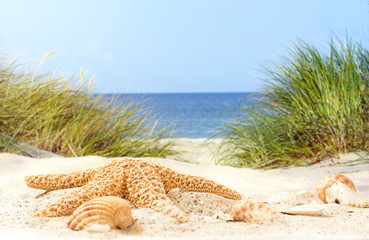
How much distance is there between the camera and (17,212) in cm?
231

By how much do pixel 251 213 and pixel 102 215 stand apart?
75 centimetres

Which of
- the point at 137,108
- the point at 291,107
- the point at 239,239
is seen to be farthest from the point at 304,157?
the point at 239,239

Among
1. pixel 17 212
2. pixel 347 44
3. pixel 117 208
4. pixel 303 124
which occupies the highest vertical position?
pixel 347 44

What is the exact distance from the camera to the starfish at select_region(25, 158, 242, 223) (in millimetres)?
2051

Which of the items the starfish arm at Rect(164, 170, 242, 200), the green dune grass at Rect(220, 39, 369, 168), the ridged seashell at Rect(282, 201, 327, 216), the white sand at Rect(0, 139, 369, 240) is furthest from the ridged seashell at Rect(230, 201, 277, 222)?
the green dune grass at Rect(220, 39, 369, 168)

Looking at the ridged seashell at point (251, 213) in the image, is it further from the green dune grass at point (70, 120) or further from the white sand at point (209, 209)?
the green dune grass at point (70, 120)

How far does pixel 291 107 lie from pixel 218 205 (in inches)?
110

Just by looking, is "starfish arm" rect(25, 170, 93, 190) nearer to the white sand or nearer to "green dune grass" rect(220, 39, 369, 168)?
the white sand

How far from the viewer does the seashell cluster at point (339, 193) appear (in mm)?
2564

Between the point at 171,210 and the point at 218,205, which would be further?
the point at 218,205

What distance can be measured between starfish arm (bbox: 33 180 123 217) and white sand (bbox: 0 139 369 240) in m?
0.05

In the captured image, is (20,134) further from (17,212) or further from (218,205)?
(218,205)

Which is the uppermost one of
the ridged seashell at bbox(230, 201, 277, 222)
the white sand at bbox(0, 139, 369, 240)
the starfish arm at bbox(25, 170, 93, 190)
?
the starfish arm at bbox(25, 170, 93, 190)

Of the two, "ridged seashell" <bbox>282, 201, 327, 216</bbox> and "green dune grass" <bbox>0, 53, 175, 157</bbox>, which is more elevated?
"green dune grass" <bbox>0, 53, 175, 157</bbox>
